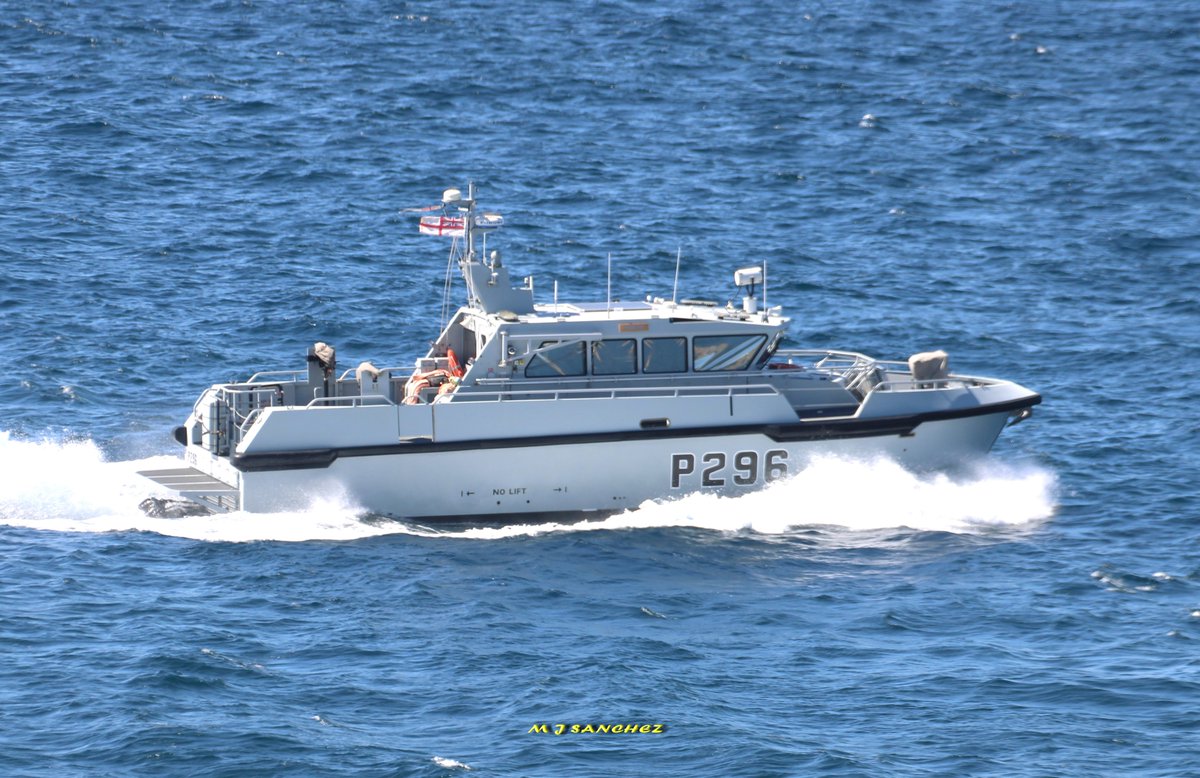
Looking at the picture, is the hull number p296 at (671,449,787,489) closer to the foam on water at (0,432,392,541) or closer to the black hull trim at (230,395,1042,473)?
the black hull trim at (230,395,1042,473)

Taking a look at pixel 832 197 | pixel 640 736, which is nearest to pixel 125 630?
pixel 640 736

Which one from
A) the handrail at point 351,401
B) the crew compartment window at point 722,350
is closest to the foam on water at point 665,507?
the handrail at point 351,401

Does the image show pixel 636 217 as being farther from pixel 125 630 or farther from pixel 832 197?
pixel 125 630

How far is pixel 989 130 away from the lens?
5166cm

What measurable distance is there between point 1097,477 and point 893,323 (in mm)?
8750

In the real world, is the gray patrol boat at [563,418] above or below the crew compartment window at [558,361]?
below

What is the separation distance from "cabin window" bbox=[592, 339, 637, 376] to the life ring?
7.40 ft

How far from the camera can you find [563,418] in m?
24.6

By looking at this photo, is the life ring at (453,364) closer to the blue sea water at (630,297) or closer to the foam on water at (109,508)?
the foam on water at (109,508)

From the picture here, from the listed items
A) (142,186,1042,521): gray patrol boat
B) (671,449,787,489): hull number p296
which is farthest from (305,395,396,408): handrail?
(671,449,787,489): hull number p296

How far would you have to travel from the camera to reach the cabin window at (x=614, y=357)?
25391 mm

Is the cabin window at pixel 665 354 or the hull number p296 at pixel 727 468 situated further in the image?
the cabin window at pixel 665 354

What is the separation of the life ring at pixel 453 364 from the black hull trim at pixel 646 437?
1924 mm

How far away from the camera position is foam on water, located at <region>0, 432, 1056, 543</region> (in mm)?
24250
